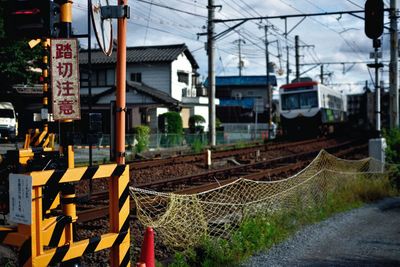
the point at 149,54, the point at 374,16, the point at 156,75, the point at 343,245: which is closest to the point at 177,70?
the point at 156,75

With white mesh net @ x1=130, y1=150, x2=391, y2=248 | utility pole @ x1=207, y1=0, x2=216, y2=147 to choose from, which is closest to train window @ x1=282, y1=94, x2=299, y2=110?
utility pole @ x1=207, y1=0, x2=216, y2=147

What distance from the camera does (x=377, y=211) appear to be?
8.95 meters

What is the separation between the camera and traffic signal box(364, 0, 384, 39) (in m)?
10.9

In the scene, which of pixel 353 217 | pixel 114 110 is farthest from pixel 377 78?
pixel 114 110

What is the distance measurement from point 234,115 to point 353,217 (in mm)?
47259

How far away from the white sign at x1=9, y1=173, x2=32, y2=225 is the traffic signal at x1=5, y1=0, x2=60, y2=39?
1474 millimetres

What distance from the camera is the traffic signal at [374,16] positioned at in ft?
35.8

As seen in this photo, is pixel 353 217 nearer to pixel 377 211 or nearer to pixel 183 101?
pixel 377 211

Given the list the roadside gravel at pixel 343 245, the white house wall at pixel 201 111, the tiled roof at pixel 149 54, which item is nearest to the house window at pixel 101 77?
the tiled roof at pixel 149 54

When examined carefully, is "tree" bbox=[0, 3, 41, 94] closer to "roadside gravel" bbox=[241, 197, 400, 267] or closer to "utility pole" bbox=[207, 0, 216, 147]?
"utility pole" bbox=[207, 0, 216, 147]

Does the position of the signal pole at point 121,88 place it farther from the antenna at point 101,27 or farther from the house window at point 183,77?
the house window at point 183,77

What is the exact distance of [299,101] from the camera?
29953 millimetres

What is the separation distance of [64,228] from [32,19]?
6.26 feet

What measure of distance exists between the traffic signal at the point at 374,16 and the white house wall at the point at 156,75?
84.2ft
